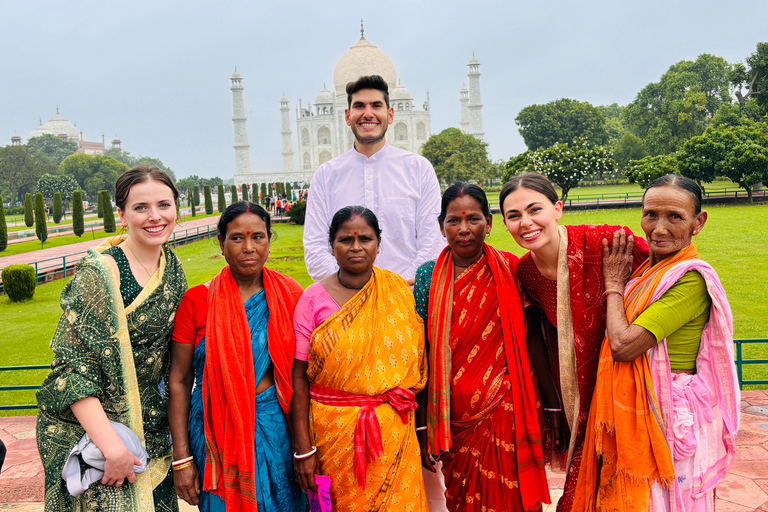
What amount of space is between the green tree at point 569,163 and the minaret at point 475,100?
29.6 m

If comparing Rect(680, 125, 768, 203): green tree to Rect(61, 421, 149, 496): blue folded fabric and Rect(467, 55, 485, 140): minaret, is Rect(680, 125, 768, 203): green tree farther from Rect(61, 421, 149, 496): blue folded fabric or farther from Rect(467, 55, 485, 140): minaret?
Rect(467, 55, 485, 140): minaret

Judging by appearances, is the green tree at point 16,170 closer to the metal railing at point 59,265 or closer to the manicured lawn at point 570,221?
the metal railing at point 59,265

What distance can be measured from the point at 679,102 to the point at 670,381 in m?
34.1

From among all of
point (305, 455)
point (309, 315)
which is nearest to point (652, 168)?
point (309, 315)

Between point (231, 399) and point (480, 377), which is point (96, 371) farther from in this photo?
point (480, 377)

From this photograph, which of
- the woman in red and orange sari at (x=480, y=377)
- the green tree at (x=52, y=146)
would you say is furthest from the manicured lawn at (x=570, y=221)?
the green tree at (x=52, y=146)

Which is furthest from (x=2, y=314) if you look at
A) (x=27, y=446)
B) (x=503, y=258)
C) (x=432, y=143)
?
(x=432, y=143)

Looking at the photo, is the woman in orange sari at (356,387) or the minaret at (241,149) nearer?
the woman in orange sari at (356,387)

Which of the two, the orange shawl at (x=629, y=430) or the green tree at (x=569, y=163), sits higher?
the green tree at (x=569, y=163)

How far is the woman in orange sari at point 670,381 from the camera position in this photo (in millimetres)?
1782

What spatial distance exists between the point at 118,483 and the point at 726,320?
6.26 ft

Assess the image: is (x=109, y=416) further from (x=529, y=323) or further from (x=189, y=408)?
(x=529, y=323)

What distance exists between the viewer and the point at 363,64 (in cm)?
4459

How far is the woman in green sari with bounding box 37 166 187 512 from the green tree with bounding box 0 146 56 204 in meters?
40.3
